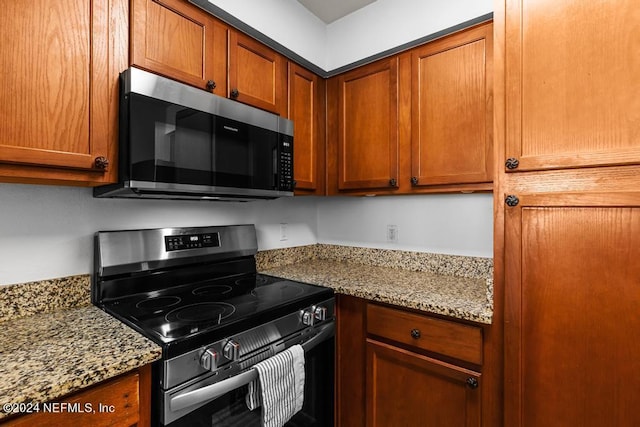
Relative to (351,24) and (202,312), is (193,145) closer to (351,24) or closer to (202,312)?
(202,312)

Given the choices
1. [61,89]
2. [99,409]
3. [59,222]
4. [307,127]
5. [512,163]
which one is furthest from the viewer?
[307,127]

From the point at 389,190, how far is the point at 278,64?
0.90m

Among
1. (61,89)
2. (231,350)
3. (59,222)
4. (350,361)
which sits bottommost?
(350,361)

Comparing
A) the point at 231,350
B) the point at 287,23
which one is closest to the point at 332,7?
the point at 287,23

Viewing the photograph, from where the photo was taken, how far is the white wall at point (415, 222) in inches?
68.7

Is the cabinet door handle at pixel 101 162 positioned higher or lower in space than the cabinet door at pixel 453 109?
lower

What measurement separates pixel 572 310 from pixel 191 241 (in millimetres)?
1573

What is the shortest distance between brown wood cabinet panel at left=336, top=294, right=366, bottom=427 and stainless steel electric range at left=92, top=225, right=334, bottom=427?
0.25 feet

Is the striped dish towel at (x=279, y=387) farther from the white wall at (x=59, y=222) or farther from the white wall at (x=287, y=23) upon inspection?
the white wall at (x=287, y=23)

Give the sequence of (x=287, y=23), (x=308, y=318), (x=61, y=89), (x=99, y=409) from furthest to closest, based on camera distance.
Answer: (x=287, y=23) < (x=308, y=318) < (x=61, y=89) < (x=99, y=409)

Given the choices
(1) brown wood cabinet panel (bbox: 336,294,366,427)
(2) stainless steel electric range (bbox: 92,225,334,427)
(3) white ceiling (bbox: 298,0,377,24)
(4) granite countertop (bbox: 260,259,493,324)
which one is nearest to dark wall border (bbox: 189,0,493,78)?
(3) white ceiling (bbox: 298,0,377,24)

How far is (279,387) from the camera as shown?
3.87 ft

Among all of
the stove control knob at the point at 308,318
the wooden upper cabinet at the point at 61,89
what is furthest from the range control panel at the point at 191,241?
the stove control knob at the point at 308,318

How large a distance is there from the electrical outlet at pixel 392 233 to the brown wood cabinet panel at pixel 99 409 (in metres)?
1.54
